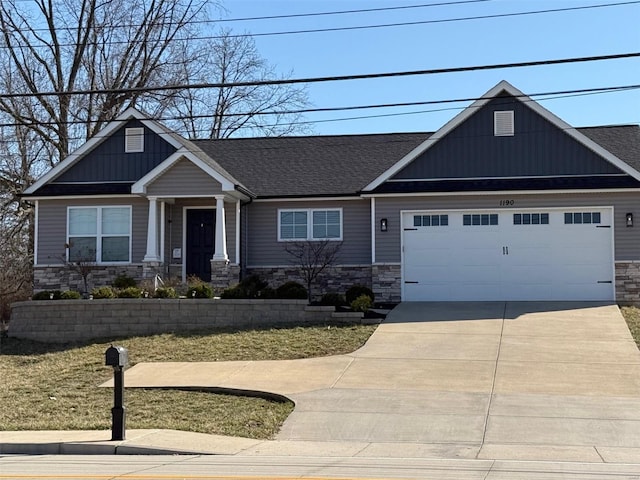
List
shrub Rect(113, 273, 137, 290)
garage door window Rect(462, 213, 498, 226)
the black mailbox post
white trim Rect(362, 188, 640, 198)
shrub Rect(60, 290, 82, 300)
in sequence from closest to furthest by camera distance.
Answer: the black mailbox post < shrub Rect(60, 290, 82, 300) < white trim Rect(362, 188, 640, 198) < shrub Rect(113, 273, 137, 290) < garage door window Rect(462, 213, 498, 226)

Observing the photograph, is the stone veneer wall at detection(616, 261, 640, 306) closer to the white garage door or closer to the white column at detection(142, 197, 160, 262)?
the white garage door

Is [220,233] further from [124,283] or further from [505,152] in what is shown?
[505,152]

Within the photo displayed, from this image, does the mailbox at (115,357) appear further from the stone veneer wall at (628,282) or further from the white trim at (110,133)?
the stone veneer wall at (628,282)

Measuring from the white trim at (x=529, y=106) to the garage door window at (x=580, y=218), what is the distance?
1.44 m

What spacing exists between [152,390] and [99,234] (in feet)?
35.9

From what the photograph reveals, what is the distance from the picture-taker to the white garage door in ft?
70.5

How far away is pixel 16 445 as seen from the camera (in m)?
10.7

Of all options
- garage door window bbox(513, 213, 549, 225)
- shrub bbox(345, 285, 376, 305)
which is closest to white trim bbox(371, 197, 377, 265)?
shrub bbox(345, 285, 376, 305)

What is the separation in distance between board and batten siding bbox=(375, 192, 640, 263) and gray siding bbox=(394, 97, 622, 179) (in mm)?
667

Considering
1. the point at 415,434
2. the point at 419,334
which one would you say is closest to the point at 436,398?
the point at 415,434

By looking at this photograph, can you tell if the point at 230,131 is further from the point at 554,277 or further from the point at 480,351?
the point at 480,351

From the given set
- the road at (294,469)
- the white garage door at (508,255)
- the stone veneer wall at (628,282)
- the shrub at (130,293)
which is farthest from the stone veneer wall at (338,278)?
the road at (294,469)

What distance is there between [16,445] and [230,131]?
108 ft

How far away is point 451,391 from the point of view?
13203mm
